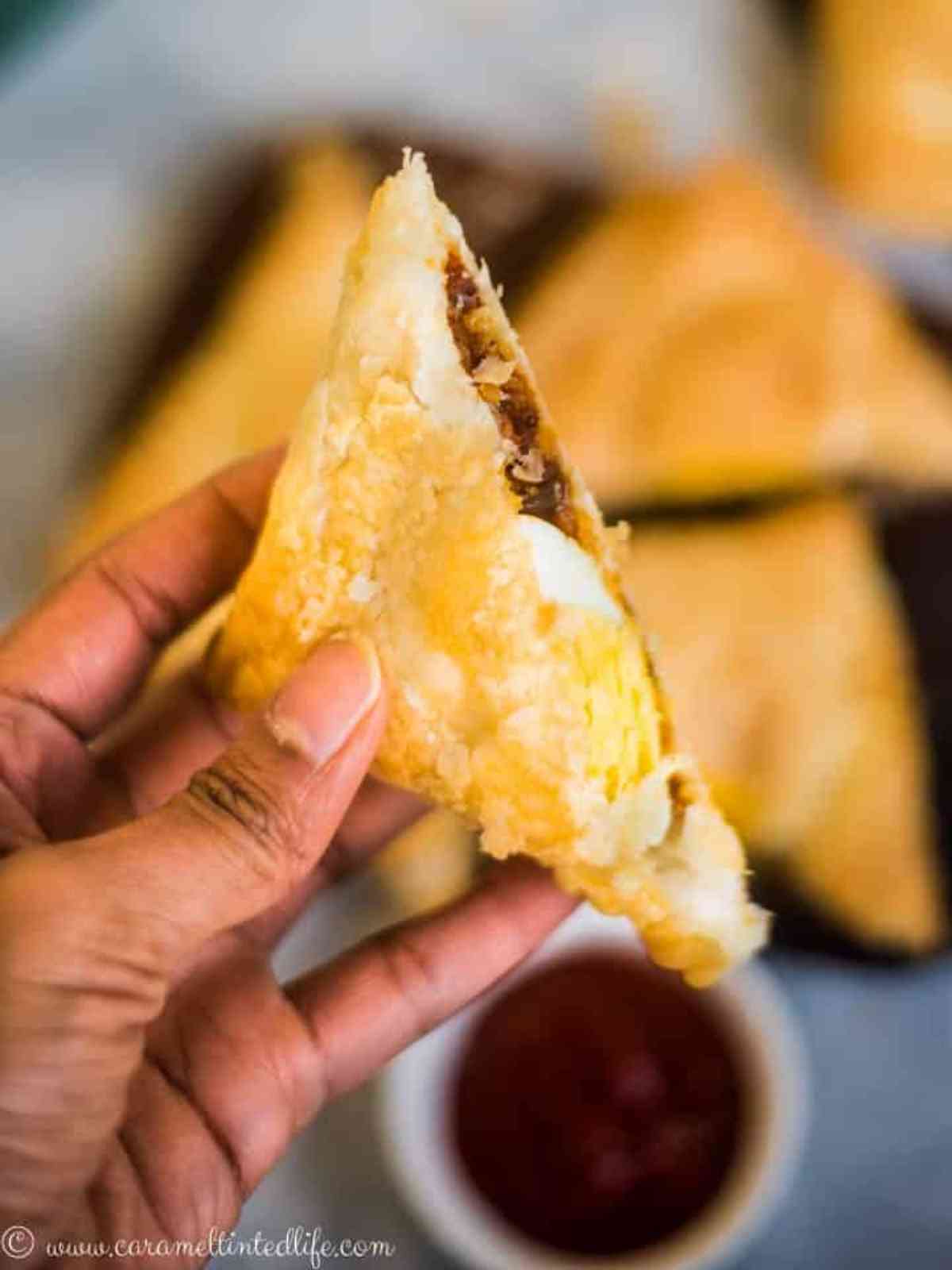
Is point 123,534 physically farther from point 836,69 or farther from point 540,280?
point 836,69

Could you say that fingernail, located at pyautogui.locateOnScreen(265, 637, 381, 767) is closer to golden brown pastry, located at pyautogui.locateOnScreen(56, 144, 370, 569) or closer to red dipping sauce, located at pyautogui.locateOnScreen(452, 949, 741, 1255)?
red dipping sauce, located at pyautogui.locateOnScreen(452, 949, 741, 1255)

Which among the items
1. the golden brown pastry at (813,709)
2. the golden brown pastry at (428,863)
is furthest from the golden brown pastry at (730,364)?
the golden brown pastry at (428,863)

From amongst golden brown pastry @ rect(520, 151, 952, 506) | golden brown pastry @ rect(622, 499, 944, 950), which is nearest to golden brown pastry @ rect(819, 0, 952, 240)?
golden brown pastry @ rect(520, 151, 952, 506)

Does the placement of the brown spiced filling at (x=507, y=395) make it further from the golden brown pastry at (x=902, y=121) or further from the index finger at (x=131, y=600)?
the golden brown pastry at (x=902, y=121)

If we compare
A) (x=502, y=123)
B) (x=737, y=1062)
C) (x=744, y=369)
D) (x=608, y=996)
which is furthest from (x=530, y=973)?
(x=502, y=123)

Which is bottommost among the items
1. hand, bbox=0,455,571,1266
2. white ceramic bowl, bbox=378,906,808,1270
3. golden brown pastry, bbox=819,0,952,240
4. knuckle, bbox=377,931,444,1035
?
white ceramic bowl, bbox=378,906,808,1270

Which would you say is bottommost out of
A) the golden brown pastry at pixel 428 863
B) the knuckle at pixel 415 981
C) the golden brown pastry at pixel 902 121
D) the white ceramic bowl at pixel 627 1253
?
the white ceramic bowl at pixel 627 1253
